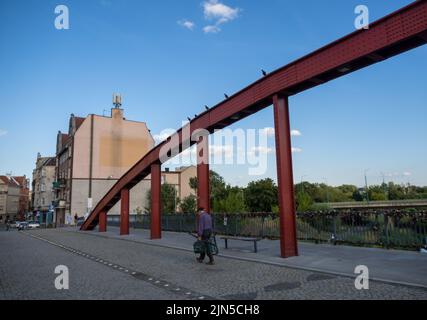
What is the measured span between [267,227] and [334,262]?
8.56 metres

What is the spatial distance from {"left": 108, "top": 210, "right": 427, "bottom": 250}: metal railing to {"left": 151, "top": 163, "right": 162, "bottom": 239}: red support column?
15.7 ft

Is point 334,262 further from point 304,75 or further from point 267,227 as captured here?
point 267,227

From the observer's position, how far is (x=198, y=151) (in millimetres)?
16578

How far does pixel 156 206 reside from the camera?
21.3 meters

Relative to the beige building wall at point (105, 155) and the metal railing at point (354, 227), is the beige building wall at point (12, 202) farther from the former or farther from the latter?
the metal railing at point (354, 227)

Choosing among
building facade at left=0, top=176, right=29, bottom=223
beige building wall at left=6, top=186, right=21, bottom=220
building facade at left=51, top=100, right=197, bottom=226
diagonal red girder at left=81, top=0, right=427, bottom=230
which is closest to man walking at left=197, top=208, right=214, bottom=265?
diagonal red girder at left=81, top=0, right=427, bottom=230

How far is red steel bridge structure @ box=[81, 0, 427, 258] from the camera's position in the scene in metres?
9.05

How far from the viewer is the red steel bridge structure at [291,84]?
9.05 m

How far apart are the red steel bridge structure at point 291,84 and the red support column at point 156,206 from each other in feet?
13.0

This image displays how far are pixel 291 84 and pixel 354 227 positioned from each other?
6.65 m
